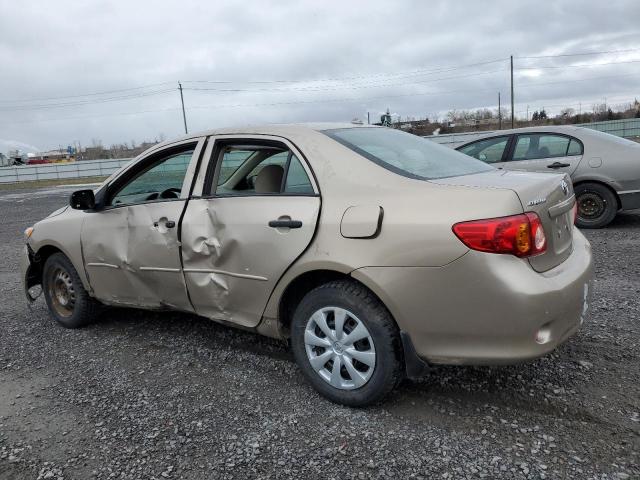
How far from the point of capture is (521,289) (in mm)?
2502

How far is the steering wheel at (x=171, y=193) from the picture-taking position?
3795 millimetres

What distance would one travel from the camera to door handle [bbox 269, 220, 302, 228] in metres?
3.05

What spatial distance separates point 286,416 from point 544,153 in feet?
20.4

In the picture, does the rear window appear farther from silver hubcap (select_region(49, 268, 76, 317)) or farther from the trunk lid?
silver hubcap (select_region(49, 268, 76, 317))

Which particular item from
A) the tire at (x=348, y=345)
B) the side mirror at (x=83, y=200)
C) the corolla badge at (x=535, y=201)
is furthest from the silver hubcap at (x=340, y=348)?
the side mirror at (x=83, y=200)

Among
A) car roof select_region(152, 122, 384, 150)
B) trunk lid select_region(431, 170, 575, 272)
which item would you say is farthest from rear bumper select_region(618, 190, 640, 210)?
car roof select_region(152, 122, 384, 150)

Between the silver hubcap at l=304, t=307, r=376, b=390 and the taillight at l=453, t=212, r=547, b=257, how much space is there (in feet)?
2.42

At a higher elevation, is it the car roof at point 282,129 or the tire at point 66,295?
the car roof at point 282,129

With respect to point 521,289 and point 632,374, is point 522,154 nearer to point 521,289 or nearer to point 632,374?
point 632,374

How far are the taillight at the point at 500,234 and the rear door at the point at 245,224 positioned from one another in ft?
2.76

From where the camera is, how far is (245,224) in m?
3.28

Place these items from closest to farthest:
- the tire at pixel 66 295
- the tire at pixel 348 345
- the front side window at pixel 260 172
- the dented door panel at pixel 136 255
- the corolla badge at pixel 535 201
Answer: the corolla badge at pixel 535 201, the tire at pixel 348 345, the front side window at pixel 260 172, the dented door panel at pixel 136 255, the tire at pixel 66 295

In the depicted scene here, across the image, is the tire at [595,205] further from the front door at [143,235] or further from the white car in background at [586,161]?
the front door at [143,235]

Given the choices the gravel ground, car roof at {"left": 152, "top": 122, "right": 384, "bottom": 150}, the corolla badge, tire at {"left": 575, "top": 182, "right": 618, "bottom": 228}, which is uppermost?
car roof at {"left": 152, "top": 122, "right": 384, "bottom": 150}
